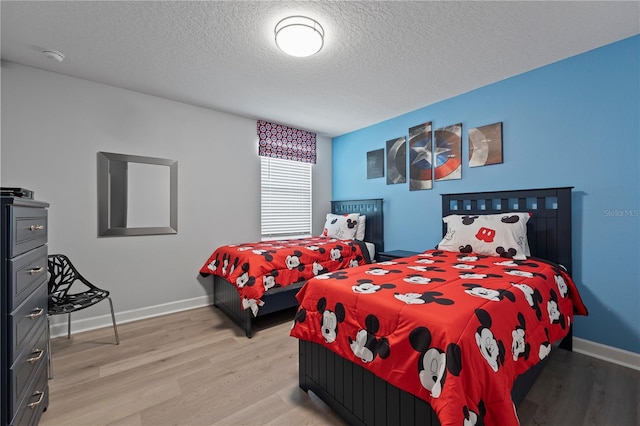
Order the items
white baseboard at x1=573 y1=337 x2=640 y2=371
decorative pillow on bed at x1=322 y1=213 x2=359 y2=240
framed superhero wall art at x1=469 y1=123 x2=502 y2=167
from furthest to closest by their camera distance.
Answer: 1. decorative pillow on bed at x1=322 y1=213 x2=359 y2=240
2. framed superhero wall art at x1=469 y1=123 x2=502 y2=167
3. white baseboard at x1=573 y1=337 x2=640 y2=371

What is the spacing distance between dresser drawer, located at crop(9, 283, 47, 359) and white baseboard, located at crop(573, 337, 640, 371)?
11.5 feet

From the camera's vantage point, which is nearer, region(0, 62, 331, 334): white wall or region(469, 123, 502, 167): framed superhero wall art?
region(0, 62, 331, 334): white wall

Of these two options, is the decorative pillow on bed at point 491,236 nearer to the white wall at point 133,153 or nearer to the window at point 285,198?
the window at point 285,198

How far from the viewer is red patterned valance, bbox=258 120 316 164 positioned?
3.80 meters

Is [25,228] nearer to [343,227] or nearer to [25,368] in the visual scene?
[25,368]

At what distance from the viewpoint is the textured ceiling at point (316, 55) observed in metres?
1.73

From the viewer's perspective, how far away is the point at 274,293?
8.78 ft

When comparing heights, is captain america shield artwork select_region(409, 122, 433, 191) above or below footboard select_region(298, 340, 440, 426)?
above

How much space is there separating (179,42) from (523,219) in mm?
3021

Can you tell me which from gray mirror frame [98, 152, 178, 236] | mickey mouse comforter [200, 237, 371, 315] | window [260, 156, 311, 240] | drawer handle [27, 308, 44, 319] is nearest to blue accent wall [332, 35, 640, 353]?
mickey mouse comforter [200, 237, 371, 315]

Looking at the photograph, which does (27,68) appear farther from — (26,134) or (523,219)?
(523,219)

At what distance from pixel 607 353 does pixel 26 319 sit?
11.9 feet

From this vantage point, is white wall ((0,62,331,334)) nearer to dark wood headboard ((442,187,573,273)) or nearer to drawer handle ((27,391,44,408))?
drawer handle ((27,391,44,408))

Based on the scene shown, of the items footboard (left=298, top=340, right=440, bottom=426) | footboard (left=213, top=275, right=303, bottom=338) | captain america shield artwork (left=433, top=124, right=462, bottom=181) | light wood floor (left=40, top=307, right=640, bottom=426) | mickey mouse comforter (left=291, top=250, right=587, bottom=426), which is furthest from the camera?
captain america shield artwork (left=433, top=124, right=462, bottom=181)
